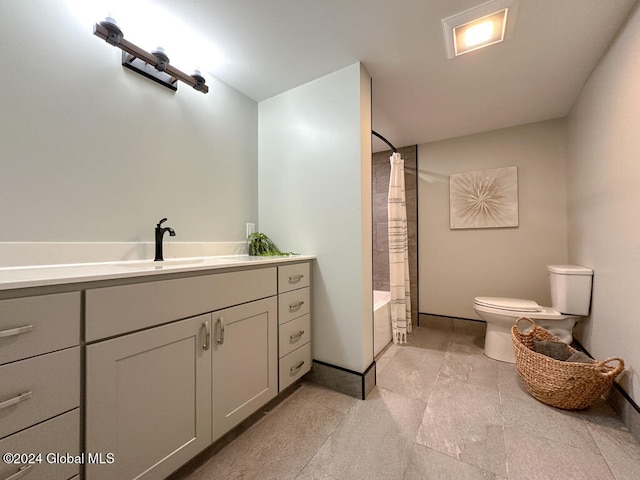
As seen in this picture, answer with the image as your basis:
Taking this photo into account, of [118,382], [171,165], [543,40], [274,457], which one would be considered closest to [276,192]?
[171,165]

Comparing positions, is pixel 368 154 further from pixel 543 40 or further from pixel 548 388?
pixel 548 388

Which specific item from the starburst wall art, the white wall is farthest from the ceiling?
the starburst wall art

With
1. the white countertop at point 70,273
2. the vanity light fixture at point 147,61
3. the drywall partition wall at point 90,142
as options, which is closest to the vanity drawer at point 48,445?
the white countertop at point 70,273

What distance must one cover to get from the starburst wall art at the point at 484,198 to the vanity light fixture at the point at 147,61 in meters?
2.59

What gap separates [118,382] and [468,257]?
301 cm

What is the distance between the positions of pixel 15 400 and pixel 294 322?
1167mm

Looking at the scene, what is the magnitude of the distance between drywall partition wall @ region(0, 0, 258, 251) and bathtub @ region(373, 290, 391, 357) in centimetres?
148

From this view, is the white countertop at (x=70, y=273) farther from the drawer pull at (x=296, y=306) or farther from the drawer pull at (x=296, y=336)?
the drawer pull at (x=296, y=336)

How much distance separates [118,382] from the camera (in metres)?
0.85

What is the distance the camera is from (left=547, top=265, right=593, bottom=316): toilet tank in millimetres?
1840

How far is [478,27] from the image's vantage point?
141 centimetres

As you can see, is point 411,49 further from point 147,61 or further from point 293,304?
point 293,304

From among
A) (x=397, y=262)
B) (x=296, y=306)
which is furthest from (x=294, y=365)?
(x=397, y=262)

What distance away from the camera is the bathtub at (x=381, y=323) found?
221 centimetres
